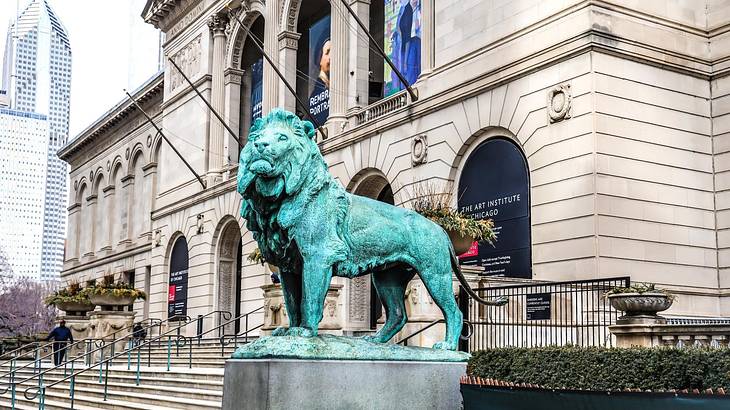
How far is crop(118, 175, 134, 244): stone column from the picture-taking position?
58.3 metres

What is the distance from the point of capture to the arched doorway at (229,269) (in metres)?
40.6

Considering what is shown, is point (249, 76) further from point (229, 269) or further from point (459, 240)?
point (459, 240)

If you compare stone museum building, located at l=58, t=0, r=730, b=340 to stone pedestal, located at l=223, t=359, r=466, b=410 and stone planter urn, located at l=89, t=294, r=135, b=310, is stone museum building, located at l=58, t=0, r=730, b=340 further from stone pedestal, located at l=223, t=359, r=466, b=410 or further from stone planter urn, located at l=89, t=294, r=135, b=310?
stone pedestal, located at l=223, t=359, r=466, b=410

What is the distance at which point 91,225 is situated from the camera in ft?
220

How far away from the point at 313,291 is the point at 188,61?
4005 centimetres

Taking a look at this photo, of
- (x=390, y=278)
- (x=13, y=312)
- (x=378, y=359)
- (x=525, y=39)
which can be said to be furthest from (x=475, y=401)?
(x=13, y=312)

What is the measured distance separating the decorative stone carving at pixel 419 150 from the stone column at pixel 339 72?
18.2ft

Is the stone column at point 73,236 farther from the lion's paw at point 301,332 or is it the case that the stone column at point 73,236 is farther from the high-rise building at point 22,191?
the high-rise building at point 22,191

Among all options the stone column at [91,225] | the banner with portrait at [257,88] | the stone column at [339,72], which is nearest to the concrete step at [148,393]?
the stone column at [339,72]

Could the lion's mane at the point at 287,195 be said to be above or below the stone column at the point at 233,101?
below

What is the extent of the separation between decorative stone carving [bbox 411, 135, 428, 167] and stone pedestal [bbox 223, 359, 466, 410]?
18.7 m

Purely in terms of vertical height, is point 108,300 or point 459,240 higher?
point 459,240

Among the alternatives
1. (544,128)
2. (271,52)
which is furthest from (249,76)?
(544,128)

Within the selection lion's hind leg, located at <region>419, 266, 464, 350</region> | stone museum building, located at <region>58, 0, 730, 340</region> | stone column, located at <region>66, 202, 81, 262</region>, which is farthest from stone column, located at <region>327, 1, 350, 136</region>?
stone column, located at <region>66, 202, 81, 262</region>
